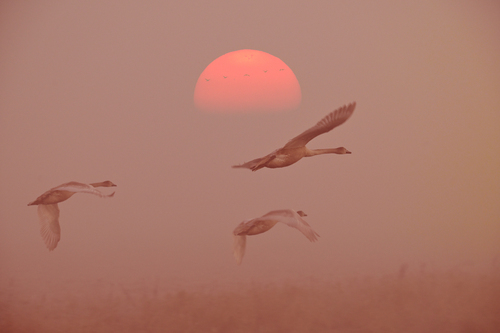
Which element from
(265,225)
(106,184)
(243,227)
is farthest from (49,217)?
(265,225)

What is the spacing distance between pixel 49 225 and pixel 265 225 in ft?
19.7

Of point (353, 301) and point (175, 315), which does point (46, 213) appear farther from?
point (353, 301)

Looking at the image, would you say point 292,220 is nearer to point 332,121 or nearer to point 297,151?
point 297,151

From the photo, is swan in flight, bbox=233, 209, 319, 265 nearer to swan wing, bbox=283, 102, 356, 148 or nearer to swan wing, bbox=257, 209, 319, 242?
swan wing, bbox=257, 209, 319, 242

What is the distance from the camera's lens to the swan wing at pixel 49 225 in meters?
13.6

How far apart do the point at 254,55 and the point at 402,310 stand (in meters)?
12.4

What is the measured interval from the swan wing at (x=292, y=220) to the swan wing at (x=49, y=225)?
5.88m

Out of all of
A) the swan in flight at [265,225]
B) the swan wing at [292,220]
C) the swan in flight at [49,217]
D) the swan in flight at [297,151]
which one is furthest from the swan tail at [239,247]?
the swan in flight at [49,217]

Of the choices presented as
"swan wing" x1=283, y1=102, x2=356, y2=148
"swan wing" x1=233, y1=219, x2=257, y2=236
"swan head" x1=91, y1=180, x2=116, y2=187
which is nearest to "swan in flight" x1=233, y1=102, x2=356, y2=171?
"swan wing" x1=283, y1=102, x2=356, y2=148

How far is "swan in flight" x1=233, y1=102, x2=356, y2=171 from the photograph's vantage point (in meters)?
9.84

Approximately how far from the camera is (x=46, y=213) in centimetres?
1362

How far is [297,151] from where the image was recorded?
12.4 metres

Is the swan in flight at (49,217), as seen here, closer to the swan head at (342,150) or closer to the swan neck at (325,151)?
the swan neck at (325,151)

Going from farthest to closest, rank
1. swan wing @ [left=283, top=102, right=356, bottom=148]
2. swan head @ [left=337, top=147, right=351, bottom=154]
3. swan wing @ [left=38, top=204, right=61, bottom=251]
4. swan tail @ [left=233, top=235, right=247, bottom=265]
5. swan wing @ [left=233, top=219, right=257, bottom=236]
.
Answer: swan head @ [left=337, top=147, right=351, bottom=154] < swan wing @ [left=38, top=204, right=61, bottom=251] < swan tail @ [left=233, top=235, right=247, bottom=265] < swan wing @ [left=233, top=219, right=257, bottom=236] < swan wing @ [left=283, top=102, right=356, bottom=148]
